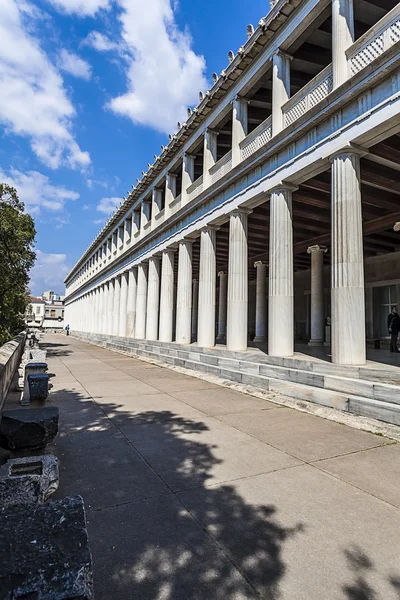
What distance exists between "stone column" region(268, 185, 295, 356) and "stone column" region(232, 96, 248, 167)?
338 cm

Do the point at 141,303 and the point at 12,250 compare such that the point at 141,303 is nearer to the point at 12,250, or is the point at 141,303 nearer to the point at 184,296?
the point at 184,296

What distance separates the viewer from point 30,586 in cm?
126

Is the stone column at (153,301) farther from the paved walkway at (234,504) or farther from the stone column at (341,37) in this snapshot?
the paved walkway at (234,504)

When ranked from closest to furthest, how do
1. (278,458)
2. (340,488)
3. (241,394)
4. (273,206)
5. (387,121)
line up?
(340,488) < (278,458) < (387,121) < (241,394) < (273,206)

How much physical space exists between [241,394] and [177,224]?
40.8ft

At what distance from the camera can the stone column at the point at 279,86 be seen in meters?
11.9

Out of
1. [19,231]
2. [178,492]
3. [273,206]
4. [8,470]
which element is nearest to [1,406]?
[8,470]

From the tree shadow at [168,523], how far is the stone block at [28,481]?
10.3 inches

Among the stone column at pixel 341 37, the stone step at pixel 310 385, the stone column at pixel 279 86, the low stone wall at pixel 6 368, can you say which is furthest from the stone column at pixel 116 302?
the stone column at pixel 341 37

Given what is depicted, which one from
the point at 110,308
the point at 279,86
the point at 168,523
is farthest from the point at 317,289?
the point at 110,308

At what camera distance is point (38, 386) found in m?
7.64

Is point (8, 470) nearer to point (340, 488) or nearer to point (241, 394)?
point (340, 488)

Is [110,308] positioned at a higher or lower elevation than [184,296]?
higher

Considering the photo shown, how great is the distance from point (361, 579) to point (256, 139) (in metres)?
13.3
